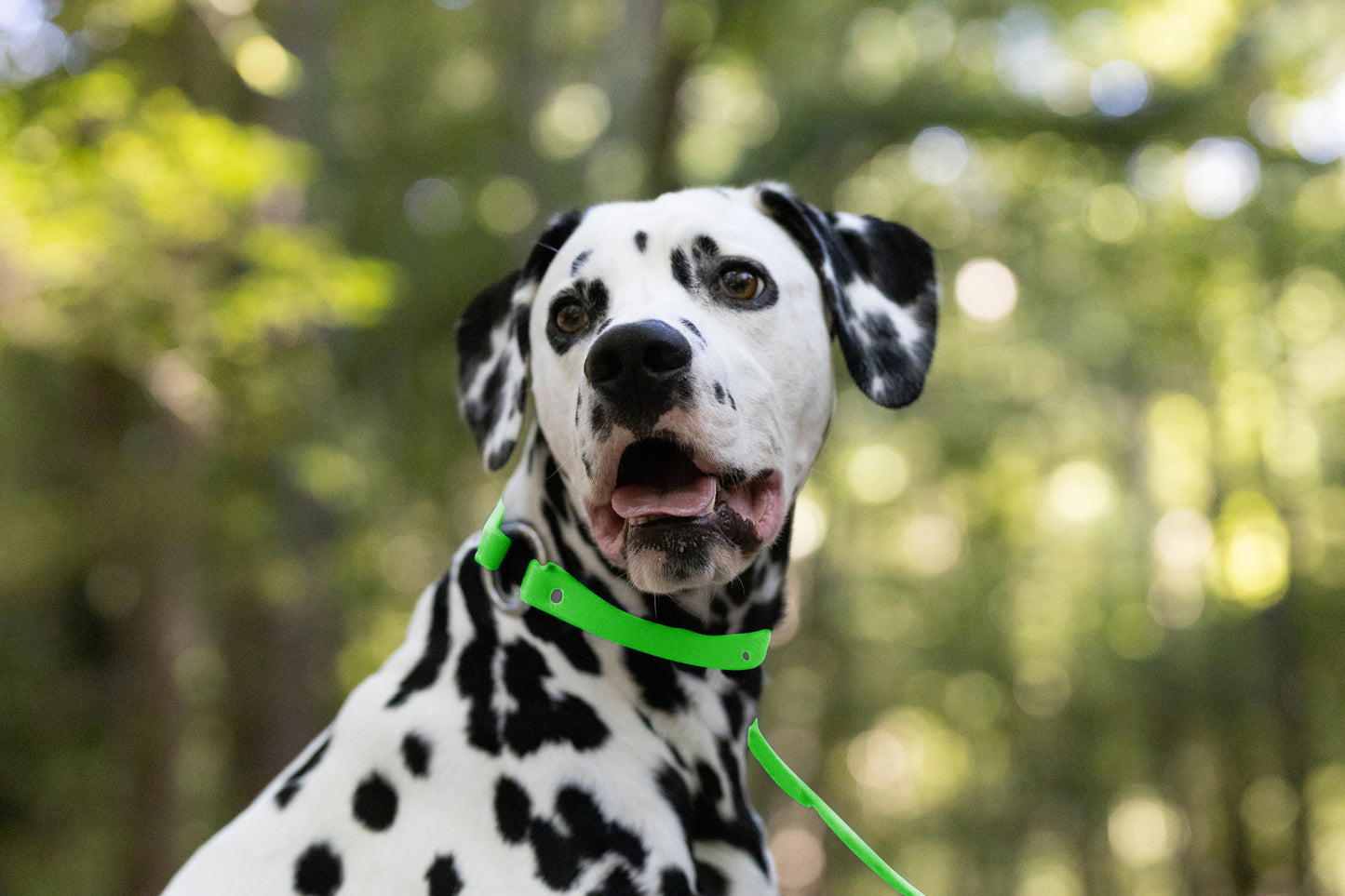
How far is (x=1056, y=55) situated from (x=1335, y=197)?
435 cm

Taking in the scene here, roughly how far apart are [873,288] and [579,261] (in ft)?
2.89

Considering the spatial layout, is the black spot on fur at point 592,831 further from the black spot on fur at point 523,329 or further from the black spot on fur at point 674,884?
the black spot on fur at point 523,329

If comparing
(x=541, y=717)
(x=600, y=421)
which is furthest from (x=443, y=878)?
(x=600, y=421)

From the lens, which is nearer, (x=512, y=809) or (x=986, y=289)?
(x=512, y=809)

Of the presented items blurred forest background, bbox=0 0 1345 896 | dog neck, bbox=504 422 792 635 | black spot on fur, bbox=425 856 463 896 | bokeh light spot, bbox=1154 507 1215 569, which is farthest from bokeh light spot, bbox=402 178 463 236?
bokeh light spot, bbox=1154 507 1215 569

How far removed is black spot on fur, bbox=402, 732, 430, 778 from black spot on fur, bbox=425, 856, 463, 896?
0.21 m

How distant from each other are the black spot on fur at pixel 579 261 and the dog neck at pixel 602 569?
43 centimetres

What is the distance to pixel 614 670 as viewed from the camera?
2713 mm

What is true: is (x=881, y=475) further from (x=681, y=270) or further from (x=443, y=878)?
(x=443, y=878)

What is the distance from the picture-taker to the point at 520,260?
10320mm

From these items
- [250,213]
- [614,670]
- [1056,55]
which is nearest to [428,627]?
[614,670]

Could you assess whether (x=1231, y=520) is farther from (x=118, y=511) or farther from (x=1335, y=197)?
(x=118, y=511)

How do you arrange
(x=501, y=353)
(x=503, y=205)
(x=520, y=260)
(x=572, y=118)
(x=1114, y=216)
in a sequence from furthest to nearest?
(x=572, y=118), (x=503, y=205), (x=1114, y=216), (x=520, y=260), (x=501, y=353)

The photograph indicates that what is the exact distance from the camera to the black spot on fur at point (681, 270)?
286 cm
